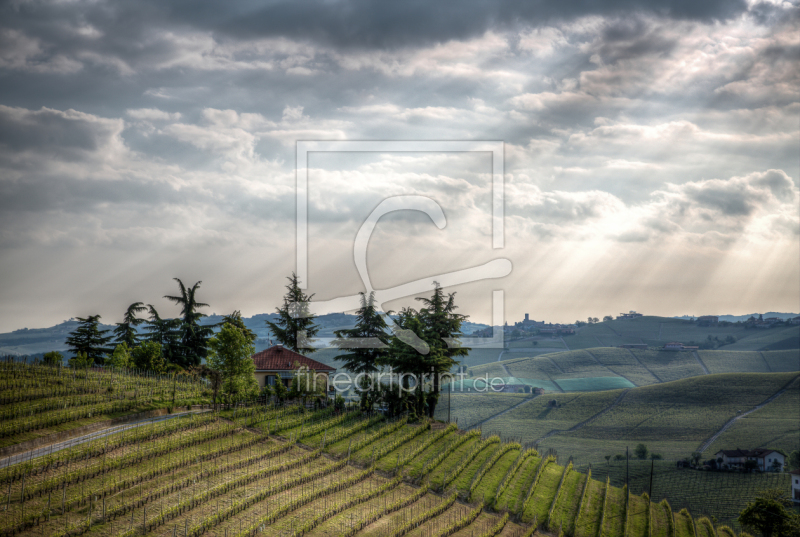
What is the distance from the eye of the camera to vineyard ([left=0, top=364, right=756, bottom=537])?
2048 centimetres

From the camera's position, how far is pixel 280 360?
43281 mm

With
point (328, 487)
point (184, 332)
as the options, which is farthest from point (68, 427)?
point (184, 332)

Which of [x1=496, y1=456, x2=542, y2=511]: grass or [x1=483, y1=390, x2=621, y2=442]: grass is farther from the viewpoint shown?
[x1=483, y1=390, x2=621, y2=442]: grass

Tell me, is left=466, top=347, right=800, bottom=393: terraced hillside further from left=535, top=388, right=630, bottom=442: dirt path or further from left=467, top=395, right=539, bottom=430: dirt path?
left=535, top=388, right=630, bottom=442: dirt path

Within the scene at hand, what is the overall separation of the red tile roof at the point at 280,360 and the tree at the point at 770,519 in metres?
35.0

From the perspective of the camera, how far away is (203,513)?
69.5 ft

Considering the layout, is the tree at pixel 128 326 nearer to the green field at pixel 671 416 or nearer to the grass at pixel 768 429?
the green field at pixel 671 416

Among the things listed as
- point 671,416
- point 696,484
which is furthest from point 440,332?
point 671,416

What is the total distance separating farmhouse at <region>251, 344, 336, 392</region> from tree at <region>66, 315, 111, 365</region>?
60.1 feet

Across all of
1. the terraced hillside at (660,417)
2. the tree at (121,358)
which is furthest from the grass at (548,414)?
the tree at (121,358)

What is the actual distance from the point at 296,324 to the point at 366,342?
8.19 m

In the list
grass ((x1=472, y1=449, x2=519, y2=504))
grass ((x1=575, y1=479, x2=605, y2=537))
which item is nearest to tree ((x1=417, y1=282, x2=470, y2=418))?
grass ((x1=472, y1=449, x2=519, y2=504))

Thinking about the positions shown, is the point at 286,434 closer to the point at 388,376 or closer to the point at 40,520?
the point at 388,376

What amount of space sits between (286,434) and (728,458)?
7952 centimetres
